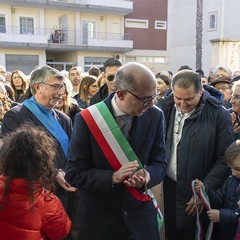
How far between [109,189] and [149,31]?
26.8m

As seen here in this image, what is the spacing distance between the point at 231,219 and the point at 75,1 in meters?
24.5

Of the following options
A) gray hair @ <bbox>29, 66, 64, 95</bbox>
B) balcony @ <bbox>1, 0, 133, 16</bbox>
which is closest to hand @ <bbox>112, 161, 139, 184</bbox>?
gray hair @ <bbox>29, 66, 64, 95</bbox>

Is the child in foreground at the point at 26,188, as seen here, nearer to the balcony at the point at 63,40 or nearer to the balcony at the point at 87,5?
the balcony at the point at 63,40

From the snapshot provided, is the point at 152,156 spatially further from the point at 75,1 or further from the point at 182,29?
the point at 182,29

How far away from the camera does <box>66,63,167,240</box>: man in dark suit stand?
73.7 inches

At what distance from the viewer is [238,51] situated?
12.1m

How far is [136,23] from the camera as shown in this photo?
88.8 ft

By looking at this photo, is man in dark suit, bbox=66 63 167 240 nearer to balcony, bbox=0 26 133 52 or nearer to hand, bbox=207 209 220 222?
hand, bbox=207 209 220 222

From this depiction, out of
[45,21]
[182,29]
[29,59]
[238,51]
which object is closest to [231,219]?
[238,51]

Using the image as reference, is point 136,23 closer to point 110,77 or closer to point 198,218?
point 110,77

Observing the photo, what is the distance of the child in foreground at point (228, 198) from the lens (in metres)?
2.54

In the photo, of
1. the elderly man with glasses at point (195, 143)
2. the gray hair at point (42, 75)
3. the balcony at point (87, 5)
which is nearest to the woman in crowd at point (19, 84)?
the gray hair at point (42, 75)

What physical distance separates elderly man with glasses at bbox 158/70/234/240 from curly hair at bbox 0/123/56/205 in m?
1.20

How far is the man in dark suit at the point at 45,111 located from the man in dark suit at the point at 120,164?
2.31ft
